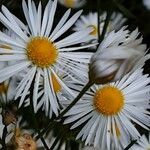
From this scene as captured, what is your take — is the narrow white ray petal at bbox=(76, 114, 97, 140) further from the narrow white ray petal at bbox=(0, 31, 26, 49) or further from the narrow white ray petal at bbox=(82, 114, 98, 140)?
the narrow white ray petal at bbox=(0, 31, 26, 49)

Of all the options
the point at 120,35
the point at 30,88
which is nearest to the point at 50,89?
the point at 30,88

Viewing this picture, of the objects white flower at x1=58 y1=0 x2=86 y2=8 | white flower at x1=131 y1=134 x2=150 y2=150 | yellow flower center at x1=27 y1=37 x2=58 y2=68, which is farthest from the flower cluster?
white flower at x1=58 y1=0 x2=86 y2=8

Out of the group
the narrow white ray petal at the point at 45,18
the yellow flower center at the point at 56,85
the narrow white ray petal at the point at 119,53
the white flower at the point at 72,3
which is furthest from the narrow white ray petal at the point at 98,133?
the white flower at the point at 72,3

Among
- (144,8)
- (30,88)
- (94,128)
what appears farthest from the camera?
(144,8)

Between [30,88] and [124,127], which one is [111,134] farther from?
[30,88]

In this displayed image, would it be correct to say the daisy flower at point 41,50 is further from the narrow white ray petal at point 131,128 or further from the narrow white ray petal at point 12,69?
the narrow white ray petal at point 131,128

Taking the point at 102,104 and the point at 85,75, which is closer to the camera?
the point at 85,75
